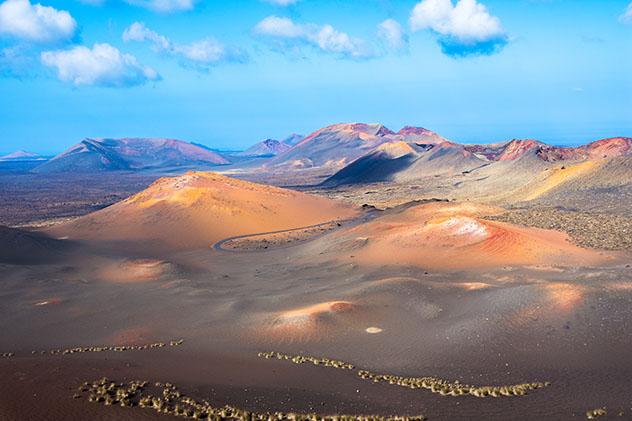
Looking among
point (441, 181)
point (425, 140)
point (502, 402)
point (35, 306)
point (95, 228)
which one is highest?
point (425, 140)

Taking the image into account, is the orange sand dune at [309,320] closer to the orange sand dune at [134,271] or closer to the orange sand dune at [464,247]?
the orange sand dune at [464,247]

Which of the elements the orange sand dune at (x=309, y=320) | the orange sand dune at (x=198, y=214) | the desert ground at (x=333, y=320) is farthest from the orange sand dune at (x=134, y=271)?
the orange sand dune at (x=309, y=320)

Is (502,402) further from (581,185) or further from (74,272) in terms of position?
(581,185)

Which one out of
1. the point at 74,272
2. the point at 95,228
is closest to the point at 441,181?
the point at 95,228

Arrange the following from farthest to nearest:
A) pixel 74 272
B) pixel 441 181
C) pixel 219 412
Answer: pixel 441 181
pixel 74 272
pixel 219 412

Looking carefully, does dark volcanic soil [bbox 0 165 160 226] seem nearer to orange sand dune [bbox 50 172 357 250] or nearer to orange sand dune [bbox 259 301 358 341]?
orange sand dune [bbox 50 172 357 250]

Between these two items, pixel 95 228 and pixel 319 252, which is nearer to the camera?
pixel 319 252

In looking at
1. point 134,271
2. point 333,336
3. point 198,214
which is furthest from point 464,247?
point 198,214
